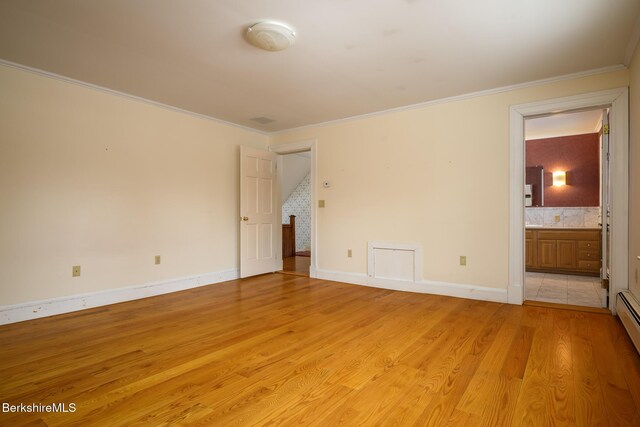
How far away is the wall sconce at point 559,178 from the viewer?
613 centimetres

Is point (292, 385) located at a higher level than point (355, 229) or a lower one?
lower

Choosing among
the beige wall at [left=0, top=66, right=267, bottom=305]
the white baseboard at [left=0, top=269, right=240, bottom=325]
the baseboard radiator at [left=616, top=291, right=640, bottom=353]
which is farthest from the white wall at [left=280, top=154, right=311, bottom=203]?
the baseboard radiator at [left=616, top=291, right=640, bottom=353]

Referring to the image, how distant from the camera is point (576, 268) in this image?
18.1 ft

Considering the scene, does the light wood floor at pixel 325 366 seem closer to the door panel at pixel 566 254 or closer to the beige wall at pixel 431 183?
the beige wall at pixel 431 183

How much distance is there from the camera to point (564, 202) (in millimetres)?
6156

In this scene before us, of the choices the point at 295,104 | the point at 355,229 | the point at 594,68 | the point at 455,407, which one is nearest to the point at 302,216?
the point at 355,229

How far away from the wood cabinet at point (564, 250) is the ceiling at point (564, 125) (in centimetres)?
168

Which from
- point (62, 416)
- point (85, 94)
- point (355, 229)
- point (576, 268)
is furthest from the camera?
point (576, 268)

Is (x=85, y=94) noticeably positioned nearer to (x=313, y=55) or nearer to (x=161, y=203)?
(x=161, y=203)

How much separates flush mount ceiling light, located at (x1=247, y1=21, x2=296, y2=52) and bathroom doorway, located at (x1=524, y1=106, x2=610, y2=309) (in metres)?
4.01

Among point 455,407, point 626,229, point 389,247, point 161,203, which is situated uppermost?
point 161,203

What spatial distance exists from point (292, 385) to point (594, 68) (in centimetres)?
388

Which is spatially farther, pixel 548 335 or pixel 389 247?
pixel 389 247

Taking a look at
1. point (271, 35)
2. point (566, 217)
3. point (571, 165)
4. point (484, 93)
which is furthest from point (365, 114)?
point (566, 217)
